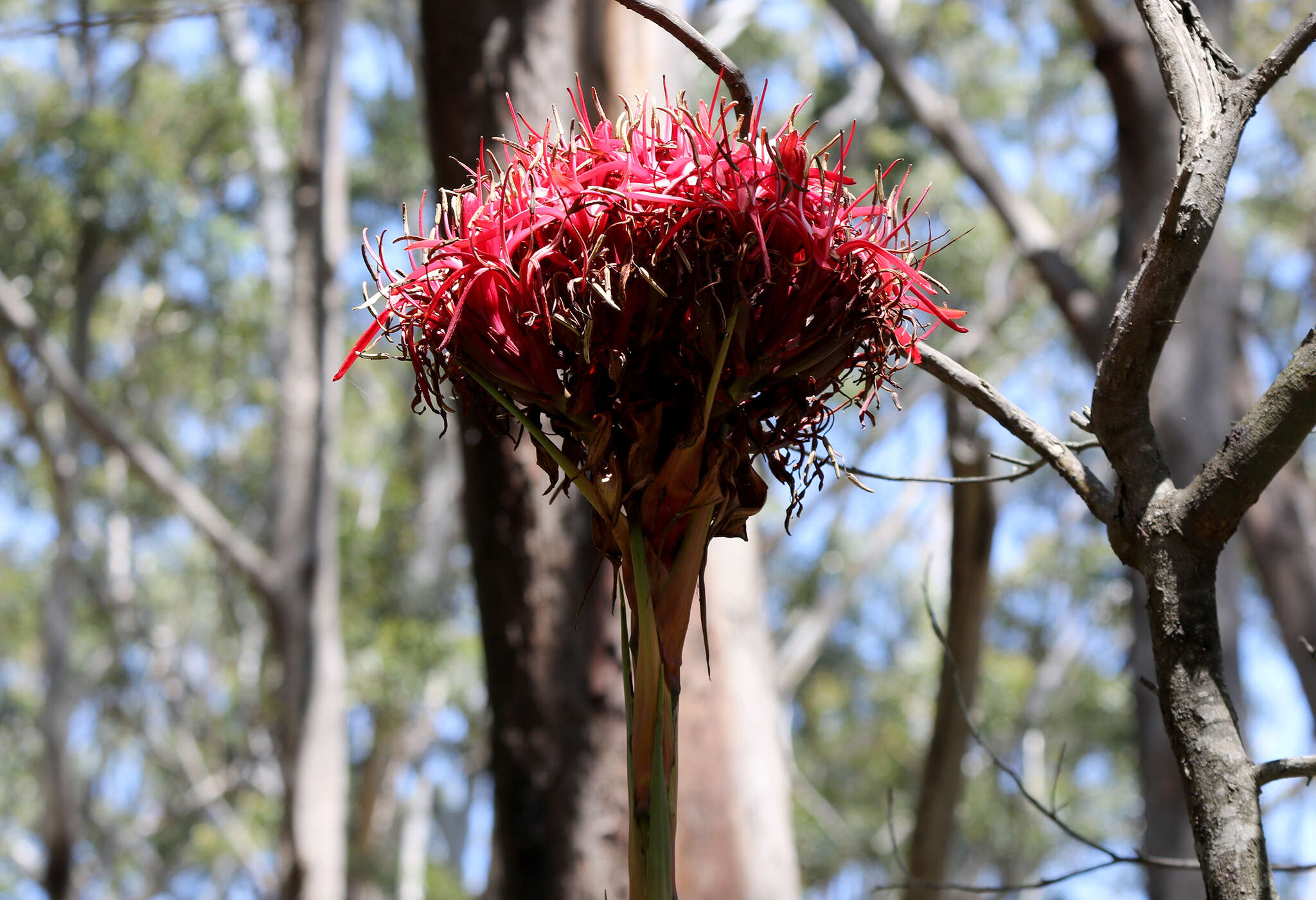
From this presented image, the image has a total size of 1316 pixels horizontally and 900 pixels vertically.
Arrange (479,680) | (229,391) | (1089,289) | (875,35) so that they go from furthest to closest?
(229,391) < (479,680) < (875,35) < (1089,289)

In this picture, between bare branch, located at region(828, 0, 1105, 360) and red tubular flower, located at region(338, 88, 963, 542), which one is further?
bare branch, located at region(828, 0, 1105, 360)

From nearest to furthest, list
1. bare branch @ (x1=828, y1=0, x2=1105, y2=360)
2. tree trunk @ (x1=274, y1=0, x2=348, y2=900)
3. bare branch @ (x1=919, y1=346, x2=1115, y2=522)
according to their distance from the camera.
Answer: bare branch @ (x1=919, y1=346, x2=1115, y2=522), bare branch @ (x1=828, y1=0, x2=1105, y2=360), tree trunk @ (x1=274, y1=0, x2=348, y2=900)

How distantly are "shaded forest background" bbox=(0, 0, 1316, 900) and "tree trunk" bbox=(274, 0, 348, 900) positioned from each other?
2cm

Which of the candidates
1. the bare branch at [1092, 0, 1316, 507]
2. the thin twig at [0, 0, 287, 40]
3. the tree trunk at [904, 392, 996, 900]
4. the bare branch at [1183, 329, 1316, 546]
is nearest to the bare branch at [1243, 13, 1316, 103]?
the bare branch at [1092, 0, 1316, 507]

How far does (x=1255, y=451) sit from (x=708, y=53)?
412mm

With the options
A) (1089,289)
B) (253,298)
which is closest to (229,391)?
(253,298)

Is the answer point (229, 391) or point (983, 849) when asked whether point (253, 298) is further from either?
point (983, 849)

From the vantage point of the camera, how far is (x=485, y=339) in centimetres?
68

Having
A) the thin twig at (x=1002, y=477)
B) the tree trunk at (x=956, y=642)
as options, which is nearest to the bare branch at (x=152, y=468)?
the tree trunk at (x=956, y=642)

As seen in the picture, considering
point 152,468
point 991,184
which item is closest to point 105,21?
point 991,184

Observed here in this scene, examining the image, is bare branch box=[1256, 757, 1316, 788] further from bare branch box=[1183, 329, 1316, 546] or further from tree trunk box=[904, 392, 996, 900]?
tree trunk box=[904, 392, 996, 900]

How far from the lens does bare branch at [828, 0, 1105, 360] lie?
3107 millimetres

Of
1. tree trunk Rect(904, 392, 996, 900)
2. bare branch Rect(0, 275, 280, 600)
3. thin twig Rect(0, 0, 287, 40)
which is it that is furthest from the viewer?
bare branch Rect(0, 275, 280, 600)

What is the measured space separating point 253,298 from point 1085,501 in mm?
8403
